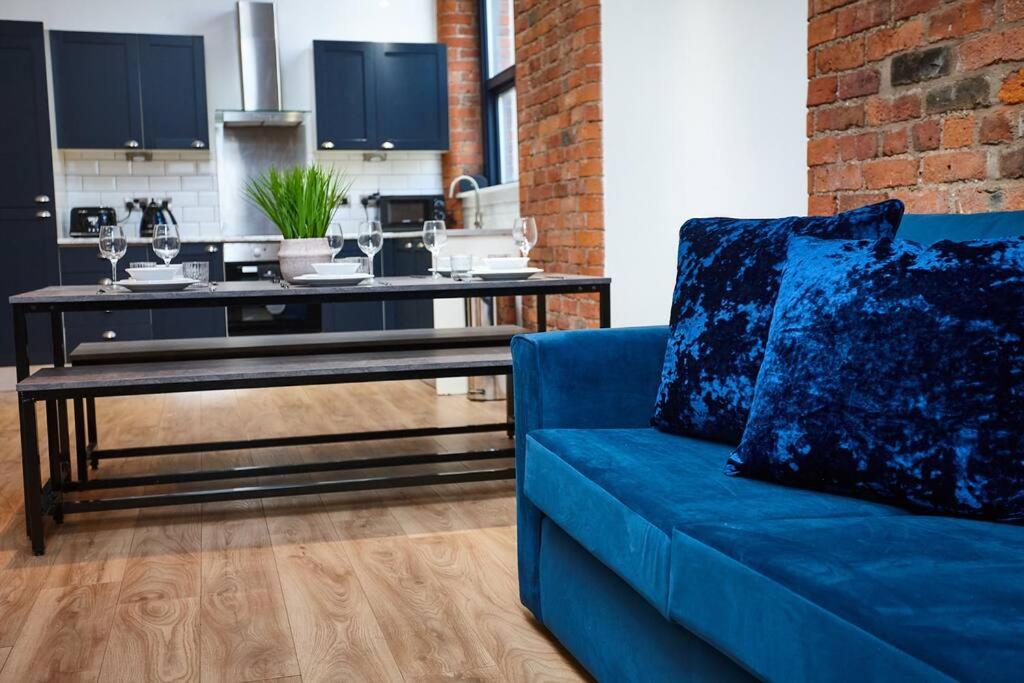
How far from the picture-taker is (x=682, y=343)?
205 centimetres

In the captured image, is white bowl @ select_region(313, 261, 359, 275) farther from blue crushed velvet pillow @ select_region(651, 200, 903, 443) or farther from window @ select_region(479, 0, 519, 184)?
window @ select_region(479, 0, 519, 184)

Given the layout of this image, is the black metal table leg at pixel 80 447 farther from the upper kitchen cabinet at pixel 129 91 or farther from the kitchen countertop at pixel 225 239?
the upper kitchen cabinet at pixel 129 91

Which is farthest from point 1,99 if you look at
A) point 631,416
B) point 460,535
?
point 631,416

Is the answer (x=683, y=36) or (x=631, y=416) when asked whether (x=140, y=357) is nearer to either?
(x=631, y=416)

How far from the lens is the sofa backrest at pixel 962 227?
178 cm

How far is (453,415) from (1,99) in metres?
Answer: 3.36

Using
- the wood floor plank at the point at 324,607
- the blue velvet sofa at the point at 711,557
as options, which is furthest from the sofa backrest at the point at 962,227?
the wood floor plank at the point at 324,607

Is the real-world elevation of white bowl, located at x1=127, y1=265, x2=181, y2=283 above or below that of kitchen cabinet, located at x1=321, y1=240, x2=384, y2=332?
Result: above

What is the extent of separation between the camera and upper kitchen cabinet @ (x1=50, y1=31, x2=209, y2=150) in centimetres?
608

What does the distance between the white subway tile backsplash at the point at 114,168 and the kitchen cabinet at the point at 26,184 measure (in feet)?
1.98

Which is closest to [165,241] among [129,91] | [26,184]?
[26,184]

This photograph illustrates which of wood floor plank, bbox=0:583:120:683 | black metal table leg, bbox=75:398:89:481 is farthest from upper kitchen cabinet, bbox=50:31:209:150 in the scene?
wood floor plank, bbox=0:583:120:683

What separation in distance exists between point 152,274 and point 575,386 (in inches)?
62.7

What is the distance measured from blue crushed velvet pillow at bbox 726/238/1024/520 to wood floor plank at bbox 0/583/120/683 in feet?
4.67
